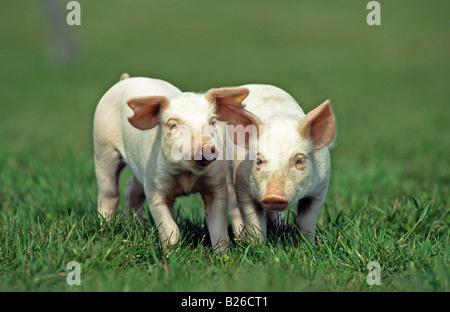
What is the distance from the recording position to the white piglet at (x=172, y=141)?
12.2 ft

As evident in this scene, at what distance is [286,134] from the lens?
3.83m

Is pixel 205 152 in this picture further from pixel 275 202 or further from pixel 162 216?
pixel 162 216

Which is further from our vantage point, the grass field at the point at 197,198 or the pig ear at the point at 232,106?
the pig ear at the point at 232,106

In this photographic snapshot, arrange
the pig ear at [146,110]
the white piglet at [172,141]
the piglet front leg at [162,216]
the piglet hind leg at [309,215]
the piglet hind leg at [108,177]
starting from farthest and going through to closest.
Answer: the piglet hind leg at [108,177] → the piglet hind leg at [309,215] → the piglet front leg at [162,216] → the pig ear at [146,110] → the white piglet at [172,141]

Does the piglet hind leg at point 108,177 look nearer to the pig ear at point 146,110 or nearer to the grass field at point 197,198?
the grass field at point 197,198

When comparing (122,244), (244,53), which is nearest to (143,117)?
(122,244)

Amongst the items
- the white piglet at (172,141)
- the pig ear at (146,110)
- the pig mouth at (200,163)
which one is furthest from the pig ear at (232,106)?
the pig mouth at (200,163)

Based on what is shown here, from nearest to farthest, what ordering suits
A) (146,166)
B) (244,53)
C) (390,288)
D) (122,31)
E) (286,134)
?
(390,288) < (286,134) < (146,166) < (244,53) < (122,31)

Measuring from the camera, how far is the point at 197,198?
232 inches

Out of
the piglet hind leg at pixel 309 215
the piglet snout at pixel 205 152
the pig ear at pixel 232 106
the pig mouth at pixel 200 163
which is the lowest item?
the piglet hind leg at pixel 309 215

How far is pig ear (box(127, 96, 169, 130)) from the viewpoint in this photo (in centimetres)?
385
